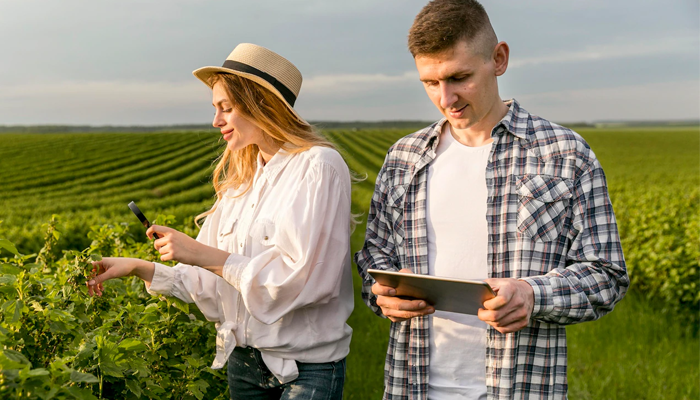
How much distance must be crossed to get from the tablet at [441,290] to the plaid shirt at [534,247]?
0.21 metres

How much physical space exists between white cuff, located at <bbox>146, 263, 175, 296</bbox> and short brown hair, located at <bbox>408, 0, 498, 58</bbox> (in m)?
1.18

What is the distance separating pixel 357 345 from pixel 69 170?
24562 mm

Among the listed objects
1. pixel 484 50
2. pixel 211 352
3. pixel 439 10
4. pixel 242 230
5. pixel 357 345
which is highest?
pixel 439 10

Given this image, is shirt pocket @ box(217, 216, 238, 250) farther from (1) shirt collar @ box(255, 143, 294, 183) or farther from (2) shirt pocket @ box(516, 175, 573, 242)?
(2) shirt pocket @ box(516, 175, 573, 242)

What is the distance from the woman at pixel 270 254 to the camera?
2.06 m

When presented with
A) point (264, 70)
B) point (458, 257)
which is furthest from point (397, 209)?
point (264, 70)

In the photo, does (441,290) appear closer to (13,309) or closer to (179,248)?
(179,248)

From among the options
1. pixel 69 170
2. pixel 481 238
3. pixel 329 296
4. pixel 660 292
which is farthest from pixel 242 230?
pixel 69 170

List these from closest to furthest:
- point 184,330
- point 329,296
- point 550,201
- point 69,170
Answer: point 550,201 → point 329,296 → point 184,330 → point 69,170

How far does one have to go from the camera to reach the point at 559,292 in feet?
5.99

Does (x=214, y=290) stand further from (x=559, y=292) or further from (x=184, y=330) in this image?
(x=559, y=292)

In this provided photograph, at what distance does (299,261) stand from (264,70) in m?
0.77

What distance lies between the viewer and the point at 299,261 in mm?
2047

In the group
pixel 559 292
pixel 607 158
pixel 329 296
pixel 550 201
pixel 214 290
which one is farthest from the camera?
pixel 607 158
